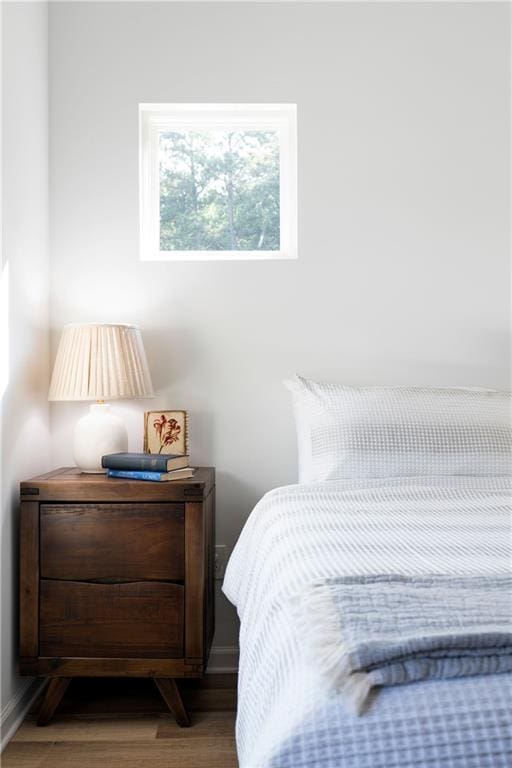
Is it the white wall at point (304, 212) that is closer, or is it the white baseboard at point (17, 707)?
the white baseboard at point (17, 707)

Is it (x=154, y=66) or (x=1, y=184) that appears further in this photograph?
(x=154, y=66)

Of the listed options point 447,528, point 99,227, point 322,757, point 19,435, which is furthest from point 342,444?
point 322,757

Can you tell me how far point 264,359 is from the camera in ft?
8.77

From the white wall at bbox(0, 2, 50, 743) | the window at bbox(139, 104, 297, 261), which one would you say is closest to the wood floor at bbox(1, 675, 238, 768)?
the white wall at bbox(0, 2, 50, 743)

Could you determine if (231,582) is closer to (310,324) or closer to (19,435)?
(19,435)

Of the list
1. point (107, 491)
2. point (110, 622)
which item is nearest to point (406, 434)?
point (107, 491)

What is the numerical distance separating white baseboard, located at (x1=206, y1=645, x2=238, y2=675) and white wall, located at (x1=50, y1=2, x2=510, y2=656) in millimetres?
46

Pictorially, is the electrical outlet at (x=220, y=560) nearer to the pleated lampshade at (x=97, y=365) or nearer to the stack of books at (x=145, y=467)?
the stack of books at (x=145, y=467)

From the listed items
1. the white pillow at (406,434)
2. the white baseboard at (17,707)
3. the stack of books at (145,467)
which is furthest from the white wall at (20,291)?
the white pillow at (406,434)

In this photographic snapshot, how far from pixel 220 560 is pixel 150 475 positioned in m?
0.61

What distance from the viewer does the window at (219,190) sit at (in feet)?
9.24

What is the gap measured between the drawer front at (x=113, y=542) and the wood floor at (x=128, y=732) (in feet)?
1.53

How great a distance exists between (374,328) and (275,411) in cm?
50

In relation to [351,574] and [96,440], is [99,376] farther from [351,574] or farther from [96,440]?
[351,574]
